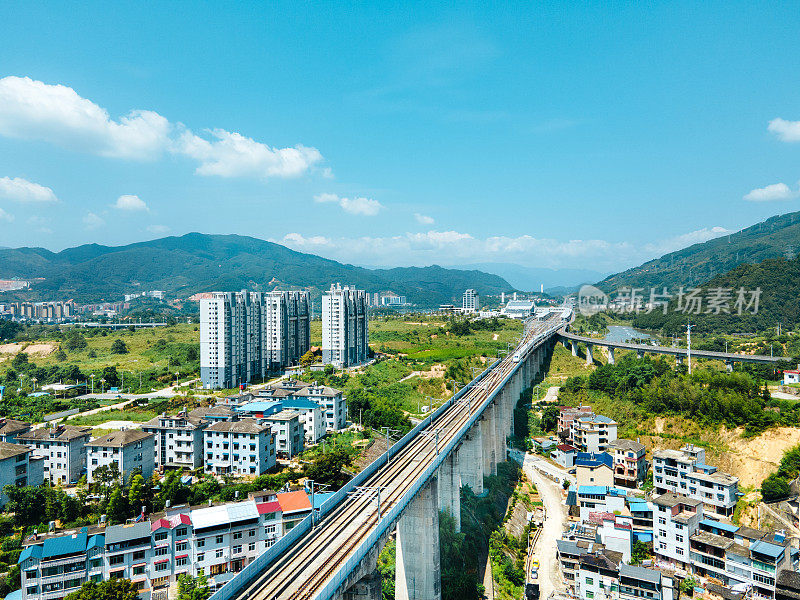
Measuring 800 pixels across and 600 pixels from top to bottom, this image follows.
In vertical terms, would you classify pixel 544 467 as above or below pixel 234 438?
below

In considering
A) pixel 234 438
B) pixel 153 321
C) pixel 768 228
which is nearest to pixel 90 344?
pixel 153 321

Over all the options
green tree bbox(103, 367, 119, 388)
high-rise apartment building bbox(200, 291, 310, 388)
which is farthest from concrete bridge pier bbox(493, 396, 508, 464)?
green tree bbox(103, 367, 119, 388)

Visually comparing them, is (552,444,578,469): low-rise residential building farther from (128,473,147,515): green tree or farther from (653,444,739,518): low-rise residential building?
(128,473,147,515): green tree

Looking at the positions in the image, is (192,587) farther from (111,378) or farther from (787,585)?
(111,378)

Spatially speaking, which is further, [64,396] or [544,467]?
[64,396]

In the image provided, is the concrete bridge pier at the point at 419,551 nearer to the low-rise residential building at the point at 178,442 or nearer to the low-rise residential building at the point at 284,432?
the low-rise residential building at the point at 284,432

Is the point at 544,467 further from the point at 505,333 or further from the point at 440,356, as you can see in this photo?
the point at 505,333
